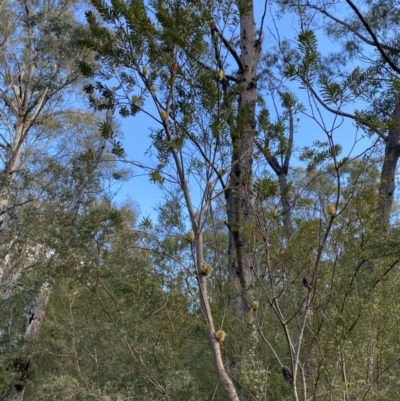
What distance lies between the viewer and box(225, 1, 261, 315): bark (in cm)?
194

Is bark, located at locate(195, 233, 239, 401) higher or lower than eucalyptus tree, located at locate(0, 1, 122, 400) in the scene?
lower

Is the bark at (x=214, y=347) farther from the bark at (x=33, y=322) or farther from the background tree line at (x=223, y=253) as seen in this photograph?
the bark at (x=33, y=322)

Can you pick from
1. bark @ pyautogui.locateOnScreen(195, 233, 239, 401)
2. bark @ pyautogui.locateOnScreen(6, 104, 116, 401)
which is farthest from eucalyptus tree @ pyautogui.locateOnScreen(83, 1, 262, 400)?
bark @ pyautogui.locateOnScreen(6, 104, 116, 401)

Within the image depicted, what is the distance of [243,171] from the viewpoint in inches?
89.0

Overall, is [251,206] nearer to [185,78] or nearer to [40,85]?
[185,78]

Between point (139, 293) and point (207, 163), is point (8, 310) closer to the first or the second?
point (139, 293)

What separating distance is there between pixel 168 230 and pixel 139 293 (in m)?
0.50

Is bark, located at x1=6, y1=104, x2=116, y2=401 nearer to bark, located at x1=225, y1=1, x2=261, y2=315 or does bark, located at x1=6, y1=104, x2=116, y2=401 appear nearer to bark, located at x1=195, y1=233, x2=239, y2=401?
bark, located at x1=225, y1=1, x2=261, y2=315

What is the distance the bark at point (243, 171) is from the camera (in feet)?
6.38

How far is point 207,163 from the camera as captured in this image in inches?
73.9

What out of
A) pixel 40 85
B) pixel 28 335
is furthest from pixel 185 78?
pixel 40 85

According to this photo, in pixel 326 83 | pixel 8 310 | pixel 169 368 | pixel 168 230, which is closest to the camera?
pixel 326 83

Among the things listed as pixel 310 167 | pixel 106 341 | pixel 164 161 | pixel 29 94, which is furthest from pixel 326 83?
A: pixel 29 94

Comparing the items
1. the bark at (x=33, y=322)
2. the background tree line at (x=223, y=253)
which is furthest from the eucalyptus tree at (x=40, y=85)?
the background tree line at (x=223, y=253)
